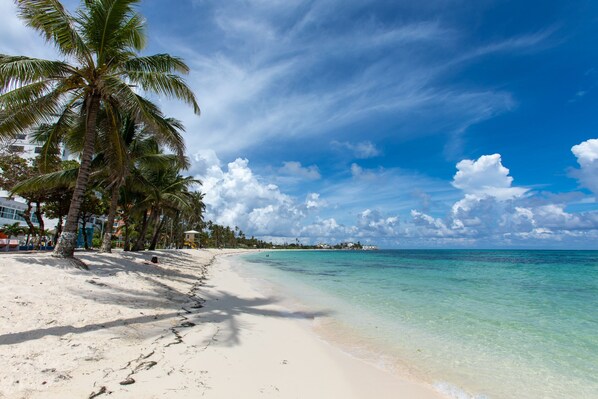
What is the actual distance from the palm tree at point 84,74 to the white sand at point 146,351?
3651 mm

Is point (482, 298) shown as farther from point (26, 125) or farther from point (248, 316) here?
point (26, 125)

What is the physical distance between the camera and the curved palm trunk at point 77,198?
30.8 ft

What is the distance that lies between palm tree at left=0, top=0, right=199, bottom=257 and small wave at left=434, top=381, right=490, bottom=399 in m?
9.36

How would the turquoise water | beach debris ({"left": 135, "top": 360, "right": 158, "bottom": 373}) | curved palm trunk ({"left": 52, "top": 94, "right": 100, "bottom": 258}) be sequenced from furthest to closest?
1. curved palm trunk ({"left": 52, "top": 94, "right": 100, "bottom": 258})
2. the turquoise water
3. beach debris ({"left": 135, "top": 360, "right": 158, "bottom": 373})

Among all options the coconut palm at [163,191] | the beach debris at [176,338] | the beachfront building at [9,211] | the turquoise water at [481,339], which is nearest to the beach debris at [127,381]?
the beach debris at [176,338]

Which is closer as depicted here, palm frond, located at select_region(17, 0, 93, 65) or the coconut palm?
palm frond, located at select_region(17, 0, 93, 65)

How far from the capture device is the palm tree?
8695mm

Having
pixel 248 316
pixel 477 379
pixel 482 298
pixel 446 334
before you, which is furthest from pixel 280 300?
pixel 482 298

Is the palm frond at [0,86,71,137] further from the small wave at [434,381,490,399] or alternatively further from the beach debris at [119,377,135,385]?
the small wave at [434,381,490,399]

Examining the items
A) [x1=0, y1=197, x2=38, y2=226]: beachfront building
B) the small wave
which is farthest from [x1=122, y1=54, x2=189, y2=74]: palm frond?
[x1=0, y1=197, x2=38, y2=226]: beachfront building

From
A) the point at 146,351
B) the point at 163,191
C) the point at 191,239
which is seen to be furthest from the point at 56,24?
the point at 191,239

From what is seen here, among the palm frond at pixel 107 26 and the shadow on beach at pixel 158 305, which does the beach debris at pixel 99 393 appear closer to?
the shadow on beach at pixel 158 305

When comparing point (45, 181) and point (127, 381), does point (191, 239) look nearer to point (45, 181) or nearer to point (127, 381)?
point (45, 181)

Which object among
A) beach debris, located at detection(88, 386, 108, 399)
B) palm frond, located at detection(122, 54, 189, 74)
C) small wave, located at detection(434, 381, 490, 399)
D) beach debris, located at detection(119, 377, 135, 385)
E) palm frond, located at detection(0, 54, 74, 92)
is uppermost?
palm frond, located at detection(122, 54, 189, 74)
